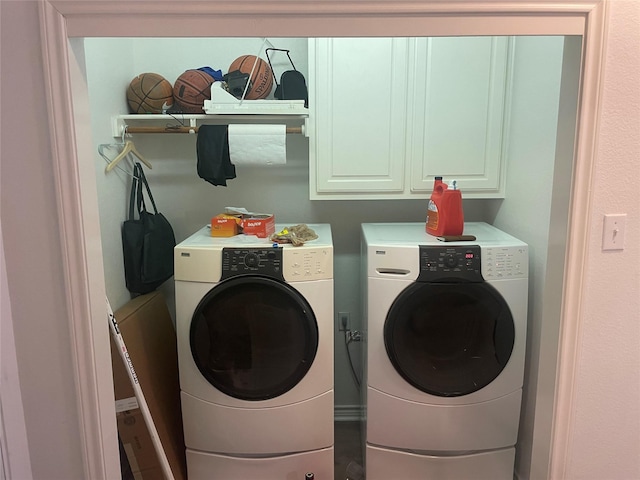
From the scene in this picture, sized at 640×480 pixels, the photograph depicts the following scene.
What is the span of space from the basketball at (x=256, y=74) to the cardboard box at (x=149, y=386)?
114 cm

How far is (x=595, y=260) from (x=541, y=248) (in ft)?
1.94

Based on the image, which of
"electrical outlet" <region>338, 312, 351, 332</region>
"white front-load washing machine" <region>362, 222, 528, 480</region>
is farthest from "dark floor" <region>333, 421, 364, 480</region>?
"electrical outlet" <region>338, 312, 351, 332</region>

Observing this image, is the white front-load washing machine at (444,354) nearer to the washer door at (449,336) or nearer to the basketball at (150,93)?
the washer door at (449,336)

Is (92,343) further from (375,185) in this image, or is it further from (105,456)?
(375,185)

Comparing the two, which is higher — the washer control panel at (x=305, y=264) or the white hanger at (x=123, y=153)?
the white hanger at (x=123, y=153)

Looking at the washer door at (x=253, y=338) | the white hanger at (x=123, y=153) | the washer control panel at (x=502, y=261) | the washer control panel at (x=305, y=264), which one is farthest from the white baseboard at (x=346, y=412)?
the white hanger at (x=123, y=153)

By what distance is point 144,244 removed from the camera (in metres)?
2.16

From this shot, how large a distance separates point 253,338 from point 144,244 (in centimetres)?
73

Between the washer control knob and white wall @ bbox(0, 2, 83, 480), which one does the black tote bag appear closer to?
the washer control knob

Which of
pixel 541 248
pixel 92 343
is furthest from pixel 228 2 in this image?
pixel 541 248

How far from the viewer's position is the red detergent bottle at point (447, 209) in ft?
6.44

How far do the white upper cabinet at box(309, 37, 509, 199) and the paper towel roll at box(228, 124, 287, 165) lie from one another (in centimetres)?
16

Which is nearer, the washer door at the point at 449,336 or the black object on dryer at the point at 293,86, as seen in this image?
the washer door at the point at 449,336

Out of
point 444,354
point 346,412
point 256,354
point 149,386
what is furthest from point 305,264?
point 346,412
